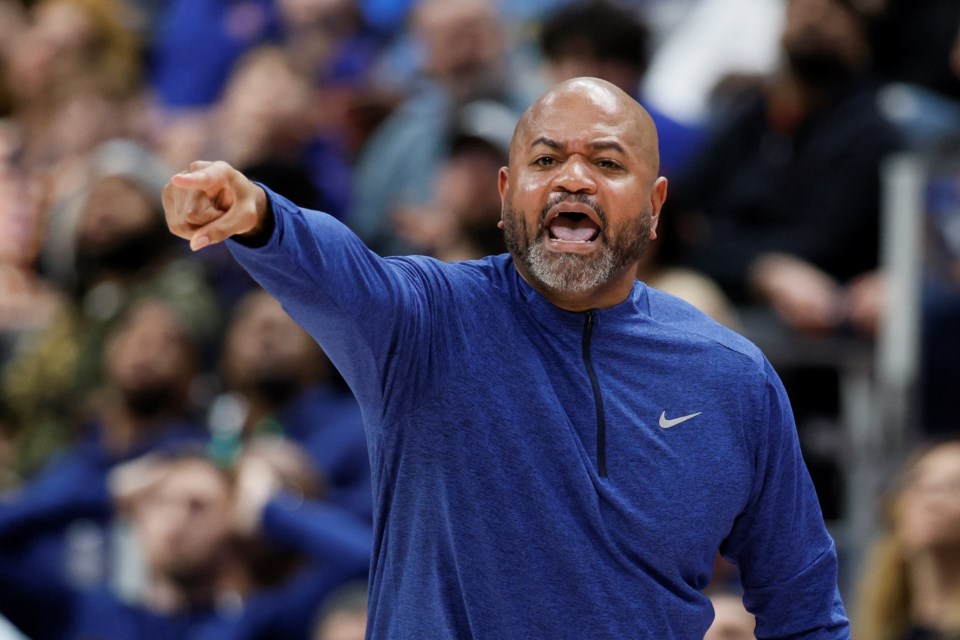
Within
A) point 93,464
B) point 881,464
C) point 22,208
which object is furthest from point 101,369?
point 881,464

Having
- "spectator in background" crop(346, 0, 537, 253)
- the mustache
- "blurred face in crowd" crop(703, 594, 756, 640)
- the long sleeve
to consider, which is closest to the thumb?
the long sleeve

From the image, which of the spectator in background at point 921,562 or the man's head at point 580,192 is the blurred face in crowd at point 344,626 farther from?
the man's head at point 580,192

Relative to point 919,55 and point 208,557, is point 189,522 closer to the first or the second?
point 208,557

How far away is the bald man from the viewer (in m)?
2.34

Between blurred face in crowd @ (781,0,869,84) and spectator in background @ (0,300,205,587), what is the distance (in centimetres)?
232

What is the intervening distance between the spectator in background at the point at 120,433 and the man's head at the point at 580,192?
3295 mm

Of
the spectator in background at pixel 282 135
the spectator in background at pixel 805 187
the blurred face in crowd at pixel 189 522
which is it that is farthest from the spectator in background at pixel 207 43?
the blurred face in crowd at pixel 189 522

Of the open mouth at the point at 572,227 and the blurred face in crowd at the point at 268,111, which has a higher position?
the open mouth at the point at 572,227

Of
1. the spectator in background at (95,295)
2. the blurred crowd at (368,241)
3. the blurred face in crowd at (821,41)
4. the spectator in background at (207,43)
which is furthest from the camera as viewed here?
the spectator in background at (207,43)

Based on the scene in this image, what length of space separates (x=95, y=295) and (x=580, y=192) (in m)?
4.23

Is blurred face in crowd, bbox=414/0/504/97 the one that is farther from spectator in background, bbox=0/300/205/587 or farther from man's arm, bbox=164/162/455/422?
man's arm, bbox=164/162/455/422

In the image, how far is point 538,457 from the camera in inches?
93.4

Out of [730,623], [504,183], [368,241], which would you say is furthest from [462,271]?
[368,241]

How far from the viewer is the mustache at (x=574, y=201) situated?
239 cm
